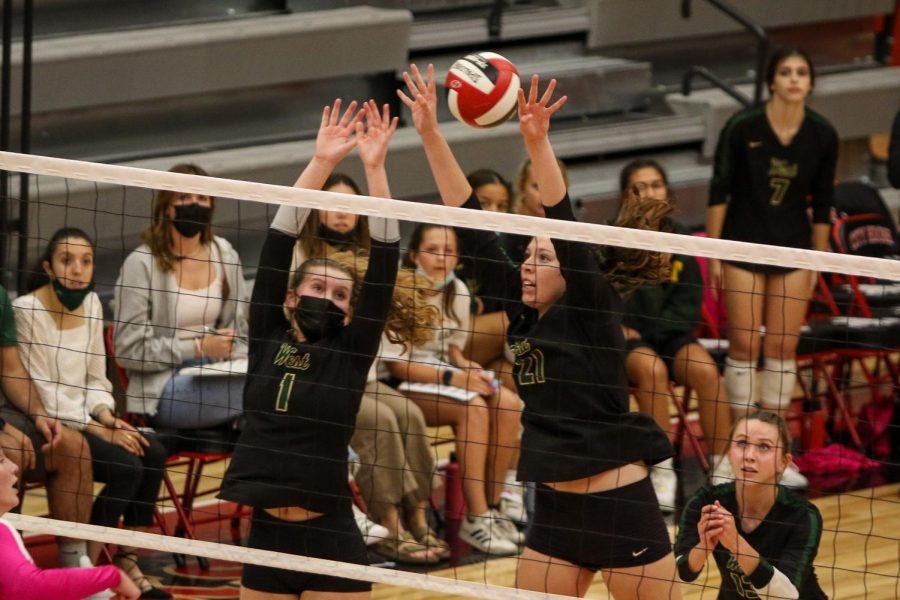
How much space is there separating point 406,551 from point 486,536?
0.39 metres

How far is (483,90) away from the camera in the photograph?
526 centimetres

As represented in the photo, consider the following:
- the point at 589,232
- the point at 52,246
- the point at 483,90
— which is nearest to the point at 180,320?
the point at 52,246

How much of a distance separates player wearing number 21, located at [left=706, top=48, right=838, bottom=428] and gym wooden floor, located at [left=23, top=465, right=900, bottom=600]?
0.77m

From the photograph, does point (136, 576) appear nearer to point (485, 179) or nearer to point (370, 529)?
point (370, 529)

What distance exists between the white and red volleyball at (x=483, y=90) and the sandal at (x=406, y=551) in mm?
2124

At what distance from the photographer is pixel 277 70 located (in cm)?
893

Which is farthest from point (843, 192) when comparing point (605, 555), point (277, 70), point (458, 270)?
point (605, 555)

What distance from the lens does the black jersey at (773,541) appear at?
16.2 feet

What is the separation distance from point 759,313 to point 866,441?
45.5 inches

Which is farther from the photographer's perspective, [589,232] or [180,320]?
[180,320]

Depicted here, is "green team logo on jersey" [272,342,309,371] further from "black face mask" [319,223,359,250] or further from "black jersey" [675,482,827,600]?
"black face mask" [319,223,359,250]

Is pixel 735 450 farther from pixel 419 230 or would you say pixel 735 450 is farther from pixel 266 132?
pixel 266 132

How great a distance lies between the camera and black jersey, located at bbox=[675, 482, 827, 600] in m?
4.93

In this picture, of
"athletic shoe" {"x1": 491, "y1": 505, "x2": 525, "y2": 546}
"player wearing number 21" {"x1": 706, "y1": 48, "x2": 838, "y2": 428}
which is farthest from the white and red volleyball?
"player wearing number 21" {"x1": 706, "y1": 48, "x2": 838, "y2": 428}
